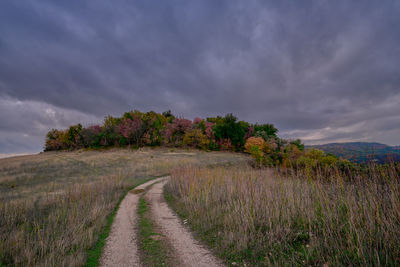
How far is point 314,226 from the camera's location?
4480 mm

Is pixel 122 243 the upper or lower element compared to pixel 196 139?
lower

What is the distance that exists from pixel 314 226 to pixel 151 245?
4.70 m

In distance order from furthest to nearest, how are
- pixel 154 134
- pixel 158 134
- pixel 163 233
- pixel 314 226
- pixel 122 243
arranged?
pixel 158 134
pixel 154 134
pixel 163 233
pixel 122 243
pixel 314 226

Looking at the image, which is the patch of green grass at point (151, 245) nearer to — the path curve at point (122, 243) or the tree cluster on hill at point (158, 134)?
the path curve at point (122, 243)

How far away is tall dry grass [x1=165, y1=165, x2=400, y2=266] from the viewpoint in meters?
3.51

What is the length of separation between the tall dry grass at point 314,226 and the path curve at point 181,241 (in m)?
0.40

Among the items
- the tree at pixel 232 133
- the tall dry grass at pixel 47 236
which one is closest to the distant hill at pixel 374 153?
the tall dry grass at pixel 47 236

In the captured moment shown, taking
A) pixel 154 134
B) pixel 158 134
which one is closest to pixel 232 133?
pixel 158 134

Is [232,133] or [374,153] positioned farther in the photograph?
[232,133]

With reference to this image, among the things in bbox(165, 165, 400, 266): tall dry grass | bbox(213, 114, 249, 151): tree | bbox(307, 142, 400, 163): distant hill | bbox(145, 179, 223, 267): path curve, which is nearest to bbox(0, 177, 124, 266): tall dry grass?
bbox(145, 179, 223, 267): path curve

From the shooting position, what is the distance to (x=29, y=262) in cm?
408

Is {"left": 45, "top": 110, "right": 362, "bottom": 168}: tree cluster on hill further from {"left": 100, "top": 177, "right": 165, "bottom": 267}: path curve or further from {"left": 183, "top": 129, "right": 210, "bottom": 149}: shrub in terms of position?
{"left": 100, "top": 177, "right": 165, "bottom": 267}: path curve

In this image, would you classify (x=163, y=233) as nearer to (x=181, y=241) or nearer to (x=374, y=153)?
(x=181, y=241)

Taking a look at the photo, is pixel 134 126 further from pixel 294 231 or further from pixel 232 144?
pixel 294 231
